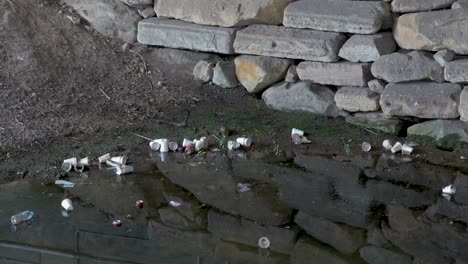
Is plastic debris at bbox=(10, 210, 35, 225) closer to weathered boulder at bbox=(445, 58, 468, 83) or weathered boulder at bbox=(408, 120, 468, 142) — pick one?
weathered boulder at bbox=(408, 120, 468, 142)

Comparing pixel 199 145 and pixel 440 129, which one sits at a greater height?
pixel 440 129

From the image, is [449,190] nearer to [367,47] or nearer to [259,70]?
[367,47]

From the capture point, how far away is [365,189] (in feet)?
19.5

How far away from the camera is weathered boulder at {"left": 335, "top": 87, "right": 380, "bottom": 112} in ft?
22.9

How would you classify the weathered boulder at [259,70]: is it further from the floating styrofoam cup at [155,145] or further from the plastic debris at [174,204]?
the plastic debris at [174,204]

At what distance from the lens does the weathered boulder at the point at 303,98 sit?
23.7ft

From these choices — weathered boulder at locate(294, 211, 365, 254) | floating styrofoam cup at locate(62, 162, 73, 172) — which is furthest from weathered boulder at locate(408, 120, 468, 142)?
floating styrofoam cup at locate(62, 162, 73, 172)

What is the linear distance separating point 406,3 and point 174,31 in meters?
2.23

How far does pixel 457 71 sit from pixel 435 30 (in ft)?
1.27

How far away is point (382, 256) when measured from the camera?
4945 millimetres

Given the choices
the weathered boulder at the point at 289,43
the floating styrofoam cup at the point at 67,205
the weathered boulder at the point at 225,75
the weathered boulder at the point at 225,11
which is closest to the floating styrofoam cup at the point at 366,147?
the weathered boulder at the point at 289,43

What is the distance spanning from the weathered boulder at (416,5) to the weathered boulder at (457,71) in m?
0.48

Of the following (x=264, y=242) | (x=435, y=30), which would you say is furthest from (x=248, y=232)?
(x=435, y=30)

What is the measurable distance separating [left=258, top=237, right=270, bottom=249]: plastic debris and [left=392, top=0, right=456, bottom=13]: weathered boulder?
2693mm
